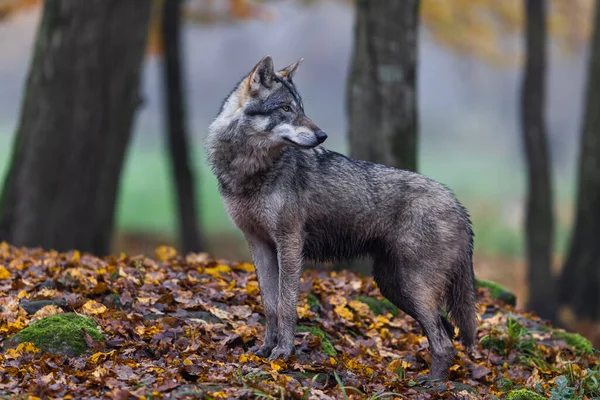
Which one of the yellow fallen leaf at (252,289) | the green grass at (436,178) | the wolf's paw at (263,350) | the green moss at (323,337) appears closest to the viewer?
the wolf's paw at (263,350)

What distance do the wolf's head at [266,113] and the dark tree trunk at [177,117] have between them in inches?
423

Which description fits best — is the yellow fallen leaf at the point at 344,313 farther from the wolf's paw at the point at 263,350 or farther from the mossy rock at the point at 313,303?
the wolf's paw at the point at 263,350

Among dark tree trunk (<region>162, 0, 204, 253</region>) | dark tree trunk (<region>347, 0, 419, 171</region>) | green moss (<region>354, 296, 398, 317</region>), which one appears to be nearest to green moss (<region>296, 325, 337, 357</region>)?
green moss (<region>354, 296, 398, 317</region>)

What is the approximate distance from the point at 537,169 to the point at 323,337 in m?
9.26

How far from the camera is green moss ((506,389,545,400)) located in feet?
22.4

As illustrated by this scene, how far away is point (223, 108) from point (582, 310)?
11093 mm

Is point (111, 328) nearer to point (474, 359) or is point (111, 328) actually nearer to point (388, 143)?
point (474, 359)

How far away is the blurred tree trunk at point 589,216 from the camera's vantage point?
1591cm

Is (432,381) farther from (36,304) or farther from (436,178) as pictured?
(436,178)

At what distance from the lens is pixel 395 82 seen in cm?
1103

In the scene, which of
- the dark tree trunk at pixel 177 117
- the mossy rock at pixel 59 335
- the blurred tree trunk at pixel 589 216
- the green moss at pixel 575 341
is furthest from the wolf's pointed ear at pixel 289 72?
the dark tree trunk at pixel 177 117

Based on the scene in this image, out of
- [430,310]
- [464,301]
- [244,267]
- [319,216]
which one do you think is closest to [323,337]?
[430,310]

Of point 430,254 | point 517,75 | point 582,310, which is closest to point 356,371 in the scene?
point 430,254

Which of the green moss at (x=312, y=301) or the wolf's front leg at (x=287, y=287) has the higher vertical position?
the wolf's front leg at (x=287, y=287)
